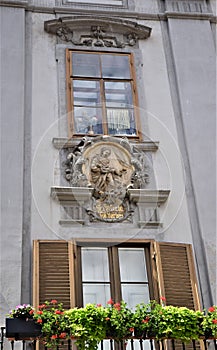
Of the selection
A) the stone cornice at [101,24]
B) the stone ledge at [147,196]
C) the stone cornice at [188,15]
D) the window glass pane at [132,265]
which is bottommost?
the window glass pane at [132,265]

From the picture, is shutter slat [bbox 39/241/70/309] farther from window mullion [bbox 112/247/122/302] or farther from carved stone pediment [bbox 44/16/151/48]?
carved stone pediment [bbox 44/16/151/48]

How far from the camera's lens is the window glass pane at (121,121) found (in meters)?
9.62

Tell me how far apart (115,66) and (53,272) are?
3.88 m

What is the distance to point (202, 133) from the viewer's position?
964cm

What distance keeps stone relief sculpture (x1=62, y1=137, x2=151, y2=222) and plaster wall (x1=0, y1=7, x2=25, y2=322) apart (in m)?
0.77

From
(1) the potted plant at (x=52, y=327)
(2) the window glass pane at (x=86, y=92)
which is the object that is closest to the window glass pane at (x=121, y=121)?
(2) the window glass pane at (x=86, y=92)

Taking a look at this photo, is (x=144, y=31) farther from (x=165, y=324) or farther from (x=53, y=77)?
(x=165, y=324)

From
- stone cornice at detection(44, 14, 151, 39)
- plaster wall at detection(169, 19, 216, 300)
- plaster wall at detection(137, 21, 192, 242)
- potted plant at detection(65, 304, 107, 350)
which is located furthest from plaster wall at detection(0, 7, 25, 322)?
plaster wall at detection(169, 19, 216, 300)

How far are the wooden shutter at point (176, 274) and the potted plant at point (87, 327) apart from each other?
1.35 m

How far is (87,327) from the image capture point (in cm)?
679

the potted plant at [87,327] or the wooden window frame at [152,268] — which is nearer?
the potted plant at [87,327]

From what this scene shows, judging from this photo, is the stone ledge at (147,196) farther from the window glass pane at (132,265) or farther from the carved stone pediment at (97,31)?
the carved stone pediment at (97,31)

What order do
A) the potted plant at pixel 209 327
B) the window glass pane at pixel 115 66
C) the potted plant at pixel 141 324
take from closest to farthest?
the potted plant at pixel 141 324
the potted plant at pixel 209 327
the window glass pane at pixel 115 66

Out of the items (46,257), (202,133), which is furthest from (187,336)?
(202,133)
